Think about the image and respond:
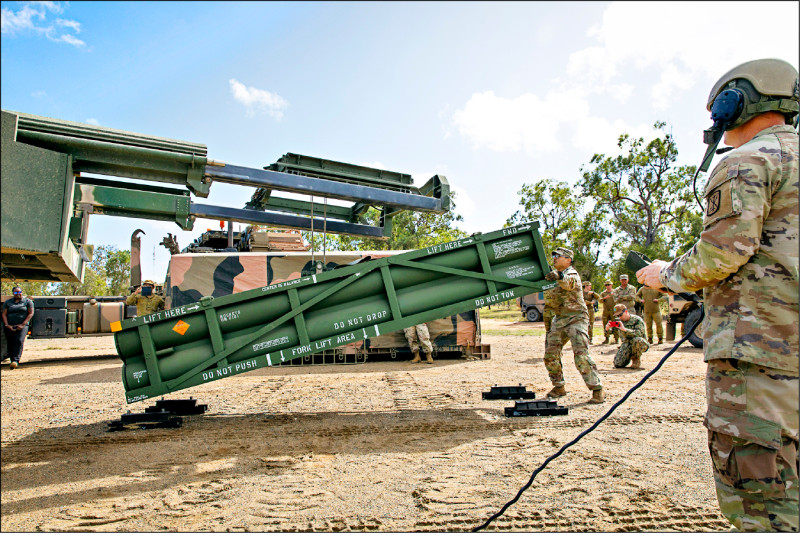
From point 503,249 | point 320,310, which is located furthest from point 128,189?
point 503,249

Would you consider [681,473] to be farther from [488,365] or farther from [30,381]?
[30,381]

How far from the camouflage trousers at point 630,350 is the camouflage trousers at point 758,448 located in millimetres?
7888

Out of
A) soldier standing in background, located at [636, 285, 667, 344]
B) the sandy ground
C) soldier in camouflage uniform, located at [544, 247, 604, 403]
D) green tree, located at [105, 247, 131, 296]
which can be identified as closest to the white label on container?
soldier in camouflage uniform, located at [544, 247, 604, 403]

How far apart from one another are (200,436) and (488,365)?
6.24m

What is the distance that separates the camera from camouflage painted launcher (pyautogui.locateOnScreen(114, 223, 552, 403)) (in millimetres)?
4918

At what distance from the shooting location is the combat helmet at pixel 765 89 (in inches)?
84.9

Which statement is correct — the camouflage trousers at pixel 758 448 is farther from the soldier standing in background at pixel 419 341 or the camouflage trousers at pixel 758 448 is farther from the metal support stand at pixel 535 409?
the soldier standing in background at pixel 419 341

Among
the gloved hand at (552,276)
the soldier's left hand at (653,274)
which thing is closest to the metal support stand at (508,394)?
the gloved hand at (552,276)

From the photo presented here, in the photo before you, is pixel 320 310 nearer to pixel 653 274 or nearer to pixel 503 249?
pixel 503 249

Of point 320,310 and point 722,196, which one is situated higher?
point 722,196

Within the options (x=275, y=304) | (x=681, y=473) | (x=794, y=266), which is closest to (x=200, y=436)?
(x=275, y=304)

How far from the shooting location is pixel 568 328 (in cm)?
641

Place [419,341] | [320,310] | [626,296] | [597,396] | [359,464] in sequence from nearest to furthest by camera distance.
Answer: [359,464] < [320,310] < [597,396] < [419,341] < [626,296]

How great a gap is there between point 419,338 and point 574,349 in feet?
15.7
